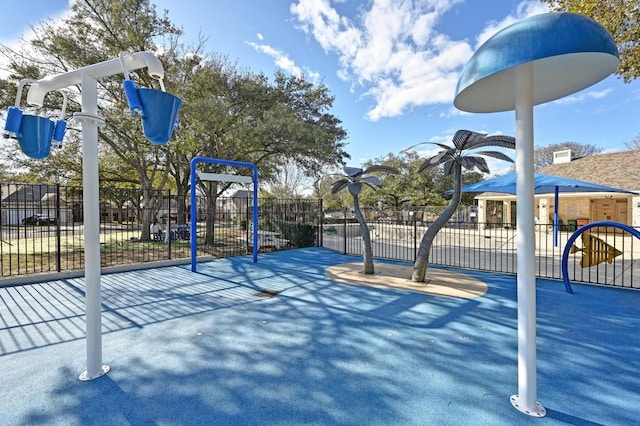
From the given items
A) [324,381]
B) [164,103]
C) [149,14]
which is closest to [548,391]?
[324,381]

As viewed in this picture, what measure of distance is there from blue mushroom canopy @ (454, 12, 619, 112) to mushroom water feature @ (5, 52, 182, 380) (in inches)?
90.3

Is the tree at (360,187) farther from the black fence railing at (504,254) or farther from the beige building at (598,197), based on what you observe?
the beige building at (598,197)

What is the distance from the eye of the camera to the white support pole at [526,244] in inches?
84.8

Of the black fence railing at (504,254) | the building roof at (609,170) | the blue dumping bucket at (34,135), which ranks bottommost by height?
the black fence railing at (504,254)

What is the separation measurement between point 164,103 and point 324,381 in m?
2.64

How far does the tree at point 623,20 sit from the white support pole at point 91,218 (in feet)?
29.4

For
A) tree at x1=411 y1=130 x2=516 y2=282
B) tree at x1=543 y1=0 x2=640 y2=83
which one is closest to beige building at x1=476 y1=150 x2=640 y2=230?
tree at x1=543 y1=0 x2=640 y2=83

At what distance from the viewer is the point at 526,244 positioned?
7.18 feet

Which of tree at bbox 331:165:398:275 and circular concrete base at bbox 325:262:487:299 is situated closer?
circular concrete base at bbox 325:262:487:299

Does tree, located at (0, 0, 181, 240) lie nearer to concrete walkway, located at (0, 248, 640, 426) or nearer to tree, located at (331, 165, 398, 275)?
tree, located at (331, 165, 398, 275)

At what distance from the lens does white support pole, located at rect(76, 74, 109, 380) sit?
8.21ft

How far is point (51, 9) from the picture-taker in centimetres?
959

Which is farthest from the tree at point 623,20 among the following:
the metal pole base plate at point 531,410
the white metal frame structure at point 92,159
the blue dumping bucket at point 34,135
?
the blue dumping bucket at point 34,135

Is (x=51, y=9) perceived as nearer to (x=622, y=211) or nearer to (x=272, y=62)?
(x=272, y=62)
